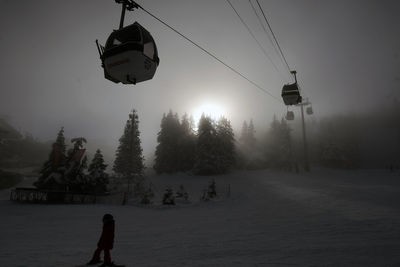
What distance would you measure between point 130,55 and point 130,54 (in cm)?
2

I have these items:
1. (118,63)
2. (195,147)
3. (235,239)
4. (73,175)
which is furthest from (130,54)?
(195,147)

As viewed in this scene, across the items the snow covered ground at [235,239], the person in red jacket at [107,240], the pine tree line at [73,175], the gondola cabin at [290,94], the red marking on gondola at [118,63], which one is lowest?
the snow covered ground at [235,239]

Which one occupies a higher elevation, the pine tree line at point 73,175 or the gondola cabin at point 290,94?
the gondola cabin at point 290,94

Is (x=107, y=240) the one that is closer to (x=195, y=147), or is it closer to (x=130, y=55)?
(x=130, y=55)

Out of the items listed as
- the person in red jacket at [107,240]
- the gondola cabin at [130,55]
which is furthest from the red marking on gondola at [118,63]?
the person in red jacket at [107,240]

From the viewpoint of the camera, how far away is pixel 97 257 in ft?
22.9

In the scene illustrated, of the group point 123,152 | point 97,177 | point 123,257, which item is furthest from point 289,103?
point 123,152

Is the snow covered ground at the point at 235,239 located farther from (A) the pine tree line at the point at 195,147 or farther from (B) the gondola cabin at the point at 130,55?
(A) the pine tree line at the point at 195,147

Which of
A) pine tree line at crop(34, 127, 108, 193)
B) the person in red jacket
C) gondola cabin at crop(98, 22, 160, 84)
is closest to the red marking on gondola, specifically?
gondola cabin at crop(98, 22, 160, 84)

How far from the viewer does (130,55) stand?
4.99m

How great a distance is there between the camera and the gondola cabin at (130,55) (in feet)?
16.5

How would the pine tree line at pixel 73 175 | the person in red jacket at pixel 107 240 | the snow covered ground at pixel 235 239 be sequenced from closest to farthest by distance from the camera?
the person in red jacket at pixel 107 240
the snow covered ground at pixel 235 239
the pine tree line at pixel 73 175

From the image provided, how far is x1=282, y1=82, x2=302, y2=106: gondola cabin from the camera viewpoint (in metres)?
14.2

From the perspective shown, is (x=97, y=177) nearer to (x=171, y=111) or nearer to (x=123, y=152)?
(x=123, y=152)
